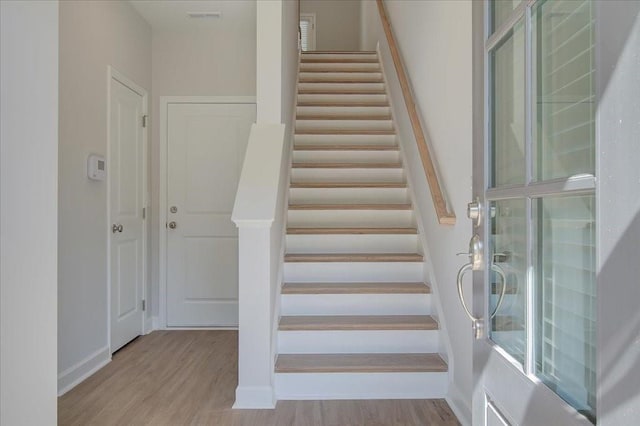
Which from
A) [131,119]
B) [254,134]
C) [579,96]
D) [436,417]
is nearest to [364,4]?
[131,119]

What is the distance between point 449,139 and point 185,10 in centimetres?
237

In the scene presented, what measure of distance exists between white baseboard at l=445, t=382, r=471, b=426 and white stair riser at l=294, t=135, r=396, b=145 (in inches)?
89.9

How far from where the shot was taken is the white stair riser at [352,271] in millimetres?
2832

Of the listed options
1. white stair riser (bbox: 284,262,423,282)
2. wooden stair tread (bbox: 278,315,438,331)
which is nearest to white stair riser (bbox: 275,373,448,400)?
wooden stair tread (bbox: 278,315,438,331)

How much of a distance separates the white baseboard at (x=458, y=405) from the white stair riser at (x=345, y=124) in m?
2.52

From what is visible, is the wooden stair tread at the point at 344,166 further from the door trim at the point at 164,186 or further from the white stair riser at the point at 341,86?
the white stair riser at the point at 341,86

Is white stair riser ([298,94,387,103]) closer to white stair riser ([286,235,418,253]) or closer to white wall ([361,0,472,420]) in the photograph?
white wall ([361,0,472,420])

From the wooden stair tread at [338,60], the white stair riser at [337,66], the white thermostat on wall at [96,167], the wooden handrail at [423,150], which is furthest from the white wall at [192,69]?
the wooden stair tread at [338,60]

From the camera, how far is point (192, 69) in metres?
3.77

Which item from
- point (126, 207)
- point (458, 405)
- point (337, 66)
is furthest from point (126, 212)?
point (337, 66)

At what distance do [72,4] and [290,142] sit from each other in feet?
5.81

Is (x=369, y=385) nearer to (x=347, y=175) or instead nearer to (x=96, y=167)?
(x=347, y=175)

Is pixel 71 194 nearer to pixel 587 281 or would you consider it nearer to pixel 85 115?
pixel 85 115

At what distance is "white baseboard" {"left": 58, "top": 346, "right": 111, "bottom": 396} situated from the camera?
2.45 m
